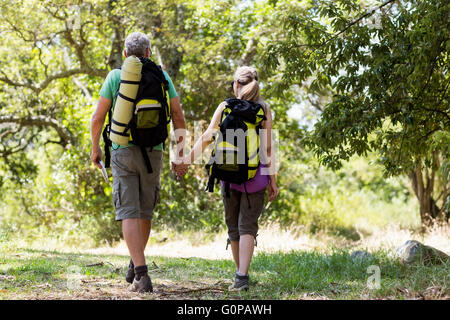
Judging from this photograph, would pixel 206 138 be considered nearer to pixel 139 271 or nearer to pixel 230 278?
pixel 139 271

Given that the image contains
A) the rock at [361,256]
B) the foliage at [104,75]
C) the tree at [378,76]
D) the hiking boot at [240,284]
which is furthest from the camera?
the foliage at [104,75]

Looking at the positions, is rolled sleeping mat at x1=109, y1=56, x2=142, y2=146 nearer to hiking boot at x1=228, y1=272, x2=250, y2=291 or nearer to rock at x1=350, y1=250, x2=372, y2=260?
hiking boot at x1=228, y1=272, x2=250, y2=291

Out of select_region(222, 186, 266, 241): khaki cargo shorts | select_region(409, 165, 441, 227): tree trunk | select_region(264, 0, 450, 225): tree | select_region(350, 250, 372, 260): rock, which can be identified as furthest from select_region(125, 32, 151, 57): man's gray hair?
select_region(409, 165, 441, 227): tree trunk

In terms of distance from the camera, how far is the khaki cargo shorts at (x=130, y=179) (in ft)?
12.7

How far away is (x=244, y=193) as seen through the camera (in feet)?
13.6

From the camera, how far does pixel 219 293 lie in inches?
158

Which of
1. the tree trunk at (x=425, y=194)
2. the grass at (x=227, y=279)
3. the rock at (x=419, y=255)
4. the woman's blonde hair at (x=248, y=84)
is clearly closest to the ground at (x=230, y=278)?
the grass at (x=227, y=279)

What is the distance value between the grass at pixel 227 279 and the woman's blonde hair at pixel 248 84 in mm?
1561

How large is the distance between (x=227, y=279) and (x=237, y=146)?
4.89ft

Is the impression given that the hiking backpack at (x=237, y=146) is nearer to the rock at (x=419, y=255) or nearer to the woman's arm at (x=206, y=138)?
the woman's arm at (x=206, y=138)

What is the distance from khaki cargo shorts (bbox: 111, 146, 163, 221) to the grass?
24.8 inches

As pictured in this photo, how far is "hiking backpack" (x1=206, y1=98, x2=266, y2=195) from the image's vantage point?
3969mm

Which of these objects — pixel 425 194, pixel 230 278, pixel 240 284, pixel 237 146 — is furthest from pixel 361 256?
pixel 425 194
